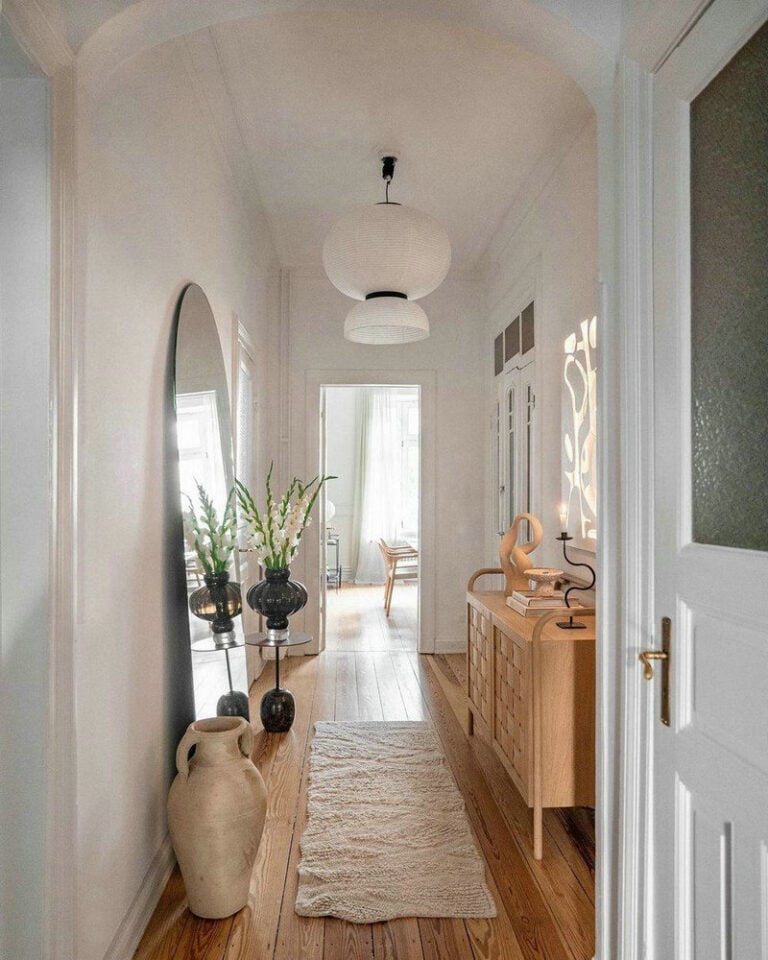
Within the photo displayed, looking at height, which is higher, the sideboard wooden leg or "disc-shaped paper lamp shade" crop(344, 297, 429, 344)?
"disc-shaped paper lamp shade" crop(344, 297, 429, 344)

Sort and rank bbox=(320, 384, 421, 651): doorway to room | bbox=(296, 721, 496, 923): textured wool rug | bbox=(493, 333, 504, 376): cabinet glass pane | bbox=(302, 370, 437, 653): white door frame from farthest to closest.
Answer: bbox=(320, 384, 421, 651): doorway to room, bbox=(302, 370, 437, 653): white door frame, bbox=(493, 333, 504, 376): cabinet glass pane, bbox=(296, 721, 496, 923): textured wool rug

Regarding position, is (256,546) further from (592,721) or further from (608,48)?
(608,48)

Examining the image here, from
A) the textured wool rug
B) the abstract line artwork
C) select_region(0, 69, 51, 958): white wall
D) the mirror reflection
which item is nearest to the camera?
select_region(0, 69, 51, 958): white wall

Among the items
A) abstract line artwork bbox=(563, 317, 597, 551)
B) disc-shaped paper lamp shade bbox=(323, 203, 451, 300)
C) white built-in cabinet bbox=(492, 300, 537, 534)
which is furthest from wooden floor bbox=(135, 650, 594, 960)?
disc-shaped paper lamp shade bbox=(323, 203, 451, 300)

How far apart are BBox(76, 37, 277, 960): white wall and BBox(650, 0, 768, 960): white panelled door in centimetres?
126

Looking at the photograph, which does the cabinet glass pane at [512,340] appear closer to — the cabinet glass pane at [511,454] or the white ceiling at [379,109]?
the cabinet glass pane at [511,454]

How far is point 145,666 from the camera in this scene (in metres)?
2.12

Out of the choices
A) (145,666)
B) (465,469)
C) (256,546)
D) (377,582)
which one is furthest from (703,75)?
(377,582)

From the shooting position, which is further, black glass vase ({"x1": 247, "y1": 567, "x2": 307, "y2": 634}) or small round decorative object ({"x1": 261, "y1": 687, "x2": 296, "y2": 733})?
small round decorative object ({"x1": 261, "y1": 687, "x2": 296, "y2": 733})

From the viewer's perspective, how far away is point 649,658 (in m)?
1.43

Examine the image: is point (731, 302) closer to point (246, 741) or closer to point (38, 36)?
point (38, 36)

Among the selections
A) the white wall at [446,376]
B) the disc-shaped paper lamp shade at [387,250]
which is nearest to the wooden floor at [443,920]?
the white wall at [446,376]

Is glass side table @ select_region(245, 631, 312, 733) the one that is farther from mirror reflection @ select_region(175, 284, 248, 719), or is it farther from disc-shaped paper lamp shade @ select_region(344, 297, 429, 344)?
disc-shaped paper lamp shade @ select_region(344, 297, 429, 344)

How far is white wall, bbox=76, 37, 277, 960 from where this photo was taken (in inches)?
64.9
